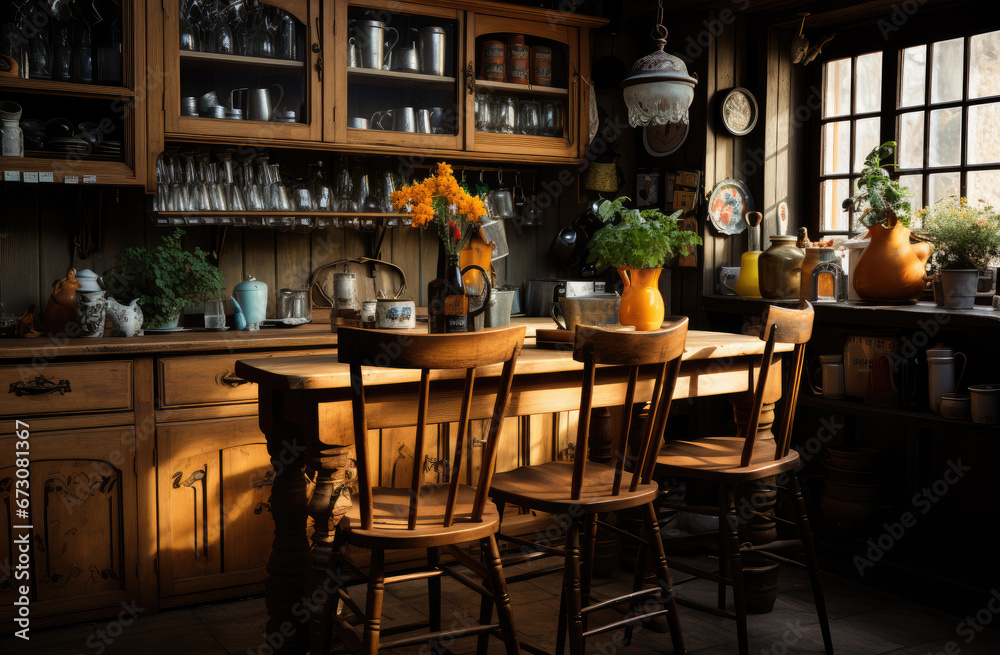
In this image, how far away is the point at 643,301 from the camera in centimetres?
226

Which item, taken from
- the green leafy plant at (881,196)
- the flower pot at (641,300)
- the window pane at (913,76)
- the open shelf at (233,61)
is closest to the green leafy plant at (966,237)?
the green leafy plant at (881,196)

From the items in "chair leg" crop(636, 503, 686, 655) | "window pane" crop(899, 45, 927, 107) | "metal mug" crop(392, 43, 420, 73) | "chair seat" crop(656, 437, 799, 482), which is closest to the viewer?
"chair leg" crop(636, 503, 686, 655)

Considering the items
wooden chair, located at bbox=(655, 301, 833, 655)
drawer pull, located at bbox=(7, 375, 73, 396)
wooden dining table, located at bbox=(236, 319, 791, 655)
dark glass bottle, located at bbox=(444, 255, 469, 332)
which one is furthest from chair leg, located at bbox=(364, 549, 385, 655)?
drawer pull, located at bbox=(7, 375, 73, 396)

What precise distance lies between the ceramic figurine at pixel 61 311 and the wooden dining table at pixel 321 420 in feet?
3.45

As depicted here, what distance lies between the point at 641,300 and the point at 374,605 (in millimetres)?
1037

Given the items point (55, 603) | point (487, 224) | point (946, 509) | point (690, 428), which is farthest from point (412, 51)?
point (946, 509)

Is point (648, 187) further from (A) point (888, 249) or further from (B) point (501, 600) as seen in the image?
(B) point (501, 600)

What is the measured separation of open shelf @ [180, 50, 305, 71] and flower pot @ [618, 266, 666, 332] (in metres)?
1.56

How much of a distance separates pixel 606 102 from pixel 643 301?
187cm

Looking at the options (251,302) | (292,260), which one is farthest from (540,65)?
(251,302)

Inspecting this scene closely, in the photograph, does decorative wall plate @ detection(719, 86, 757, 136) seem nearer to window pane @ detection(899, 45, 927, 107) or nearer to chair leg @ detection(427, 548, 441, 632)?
window pane @ detection(899, 45, 927, 107)

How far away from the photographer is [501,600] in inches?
71.1

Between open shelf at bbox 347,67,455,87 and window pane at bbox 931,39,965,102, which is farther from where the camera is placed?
open shelf at bbox 347,67,455,87

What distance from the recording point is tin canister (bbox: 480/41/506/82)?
137 inches
